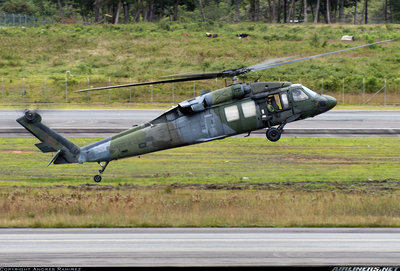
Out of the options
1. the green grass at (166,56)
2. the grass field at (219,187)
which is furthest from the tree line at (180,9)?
the grass field at (219,187)

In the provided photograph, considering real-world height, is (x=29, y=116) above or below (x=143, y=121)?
above

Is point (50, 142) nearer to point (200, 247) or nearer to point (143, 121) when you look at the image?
point (200, 247)

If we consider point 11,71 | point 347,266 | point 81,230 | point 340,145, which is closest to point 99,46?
point 11,71

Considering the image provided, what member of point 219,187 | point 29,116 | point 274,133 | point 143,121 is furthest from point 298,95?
point 143,121

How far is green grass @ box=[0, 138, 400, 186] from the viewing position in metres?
29.1

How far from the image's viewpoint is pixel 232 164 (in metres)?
32.1

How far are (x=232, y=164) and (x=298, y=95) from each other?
28.9ft

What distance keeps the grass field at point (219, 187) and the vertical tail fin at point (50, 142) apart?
1460 millimetres

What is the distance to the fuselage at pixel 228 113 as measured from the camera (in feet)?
78.1

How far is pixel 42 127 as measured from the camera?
2609 cm

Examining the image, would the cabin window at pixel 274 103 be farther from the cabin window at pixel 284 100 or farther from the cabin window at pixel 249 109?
the cabin window at pixel 249 109

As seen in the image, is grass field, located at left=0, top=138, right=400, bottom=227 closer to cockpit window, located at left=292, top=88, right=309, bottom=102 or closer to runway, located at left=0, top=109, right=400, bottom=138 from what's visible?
runway, located at left=0, top=109, right=400, bottom=138

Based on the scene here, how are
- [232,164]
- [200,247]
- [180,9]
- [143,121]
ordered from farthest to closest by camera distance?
1. [180,9]
2. [143,121]
3. [232,164]
4. [200,247]

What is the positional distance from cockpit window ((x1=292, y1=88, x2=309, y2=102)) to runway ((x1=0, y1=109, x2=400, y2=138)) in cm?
1489
